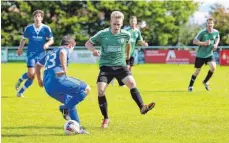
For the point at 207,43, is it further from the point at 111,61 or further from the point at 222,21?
the point at 222,21

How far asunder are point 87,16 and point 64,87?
53.1m

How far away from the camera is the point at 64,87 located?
8734 mm

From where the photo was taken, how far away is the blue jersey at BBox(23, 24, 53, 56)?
1511cm

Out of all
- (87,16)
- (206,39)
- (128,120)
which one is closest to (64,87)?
(128,120)

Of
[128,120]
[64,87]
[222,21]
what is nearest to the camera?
[64,87]

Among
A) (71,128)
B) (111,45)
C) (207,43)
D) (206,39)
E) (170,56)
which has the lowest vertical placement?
(170,56)

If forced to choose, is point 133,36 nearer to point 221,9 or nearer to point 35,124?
→ point 35,124

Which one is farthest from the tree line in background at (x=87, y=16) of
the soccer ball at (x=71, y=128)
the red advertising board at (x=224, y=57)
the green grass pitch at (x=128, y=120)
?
the soccer ball at (x=71, y=128)

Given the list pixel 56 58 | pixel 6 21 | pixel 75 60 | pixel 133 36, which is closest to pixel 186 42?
pixel 6 21

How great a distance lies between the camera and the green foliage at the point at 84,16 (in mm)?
60406

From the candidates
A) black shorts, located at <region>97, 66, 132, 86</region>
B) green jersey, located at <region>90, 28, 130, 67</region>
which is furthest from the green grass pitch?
green jersey, located at <region>90, 28, 130, 67</region>

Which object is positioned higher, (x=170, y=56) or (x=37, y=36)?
(x=37, y=36)

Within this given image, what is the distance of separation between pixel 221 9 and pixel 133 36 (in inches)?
2380

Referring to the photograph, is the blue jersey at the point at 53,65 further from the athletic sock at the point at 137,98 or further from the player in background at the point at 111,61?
the athletic sock at the point at 137,98
